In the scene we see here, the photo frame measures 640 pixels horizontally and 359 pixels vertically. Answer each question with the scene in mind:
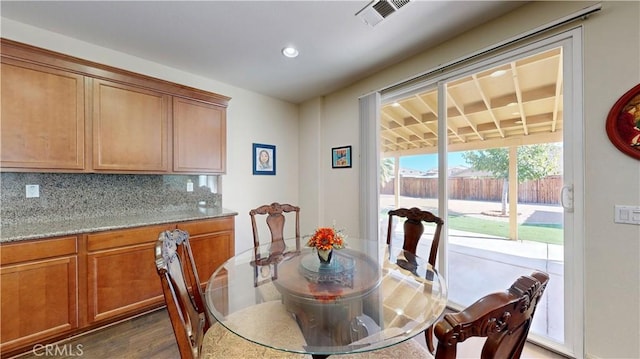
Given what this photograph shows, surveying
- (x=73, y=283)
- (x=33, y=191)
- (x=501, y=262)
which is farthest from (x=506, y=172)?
(x=33, y=191)

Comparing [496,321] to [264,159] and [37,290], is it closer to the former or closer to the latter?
[37,290]

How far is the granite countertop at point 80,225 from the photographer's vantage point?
70.1 inches

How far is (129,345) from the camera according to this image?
194 centimetres

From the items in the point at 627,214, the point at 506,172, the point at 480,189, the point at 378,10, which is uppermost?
the point at 378,10

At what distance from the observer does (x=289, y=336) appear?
49.9 inches

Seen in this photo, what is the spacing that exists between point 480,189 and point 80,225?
11.9ft

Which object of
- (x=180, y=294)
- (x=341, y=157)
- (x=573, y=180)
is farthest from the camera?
(x=341, y=157)

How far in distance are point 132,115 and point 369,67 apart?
262cm

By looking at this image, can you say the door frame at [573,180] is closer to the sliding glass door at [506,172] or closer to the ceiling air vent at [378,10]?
the sliding glass door at [506,172]

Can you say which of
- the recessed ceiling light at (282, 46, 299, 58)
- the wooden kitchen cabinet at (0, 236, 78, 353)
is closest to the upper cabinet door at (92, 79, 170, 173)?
the wooden kitchen cabinet at (0, 236, 78, 353)

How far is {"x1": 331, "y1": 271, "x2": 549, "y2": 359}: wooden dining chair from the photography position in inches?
21.7

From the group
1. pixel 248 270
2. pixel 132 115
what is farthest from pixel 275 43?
pixel 248 270

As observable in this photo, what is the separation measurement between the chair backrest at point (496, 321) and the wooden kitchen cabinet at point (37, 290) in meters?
2.62

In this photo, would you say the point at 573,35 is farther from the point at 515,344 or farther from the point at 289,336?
the point at 289,336
